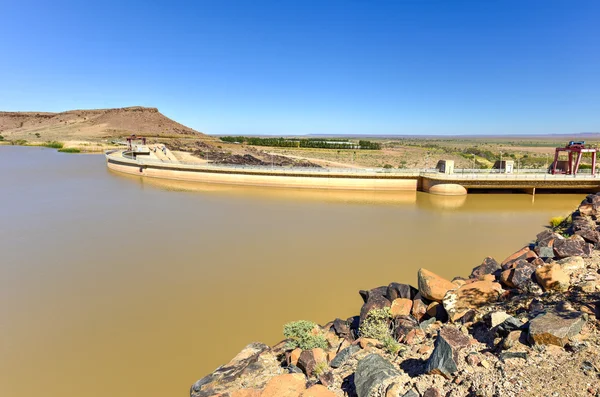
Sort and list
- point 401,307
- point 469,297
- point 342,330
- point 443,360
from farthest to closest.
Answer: point 401,307, point 342,330, point 469,297, point 443,360

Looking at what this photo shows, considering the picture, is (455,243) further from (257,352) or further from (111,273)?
(111,273)

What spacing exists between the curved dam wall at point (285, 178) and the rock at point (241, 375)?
83.0 ft

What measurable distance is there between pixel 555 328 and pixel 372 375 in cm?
259

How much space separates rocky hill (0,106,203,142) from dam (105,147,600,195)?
58.9 metres

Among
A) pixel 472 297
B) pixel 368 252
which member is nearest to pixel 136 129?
pixel 368 252

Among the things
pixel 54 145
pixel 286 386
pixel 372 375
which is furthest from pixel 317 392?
pixel 54 145

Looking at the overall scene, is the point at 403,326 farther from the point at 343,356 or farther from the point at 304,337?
the point at 304,337

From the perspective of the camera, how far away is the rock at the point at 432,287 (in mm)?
6996

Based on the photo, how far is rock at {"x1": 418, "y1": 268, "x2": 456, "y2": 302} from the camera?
6996mm

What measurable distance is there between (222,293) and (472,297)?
6.82 meters

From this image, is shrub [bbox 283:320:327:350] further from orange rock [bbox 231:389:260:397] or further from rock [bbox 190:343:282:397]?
orange rock [bbox 231:389:260:397]

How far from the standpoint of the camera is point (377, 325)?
646 cm

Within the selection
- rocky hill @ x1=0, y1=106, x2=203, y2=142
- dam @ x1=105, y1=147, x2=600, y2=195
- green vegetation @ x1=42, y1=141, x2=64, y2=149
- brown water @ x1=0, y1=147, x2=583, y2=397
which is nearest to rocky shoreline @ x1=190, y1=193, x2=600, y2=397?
brown water @ x1=0, y1=147, x2=583, y2=397

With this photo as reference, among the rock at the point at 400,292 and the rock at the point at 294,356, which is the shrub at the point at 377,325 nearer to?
the rock at the point at 400,292
